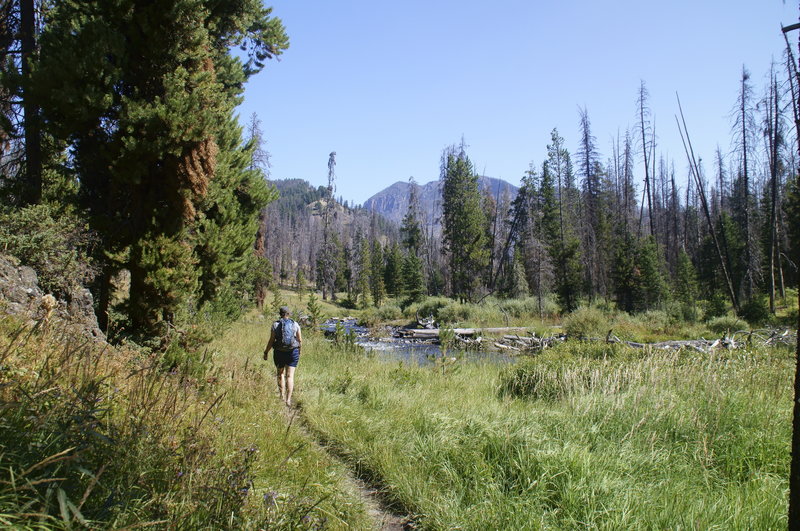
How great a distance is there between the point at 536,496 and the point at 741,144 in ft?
125

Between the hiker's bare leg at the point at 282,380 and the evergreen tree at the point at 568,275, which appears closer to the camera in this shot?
the hiker's bare leg at the point at 282,380

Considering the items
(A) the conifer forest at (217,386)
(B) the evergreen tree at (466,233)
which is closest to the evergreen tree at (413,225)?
(B) the evergreen tree at (466,233)

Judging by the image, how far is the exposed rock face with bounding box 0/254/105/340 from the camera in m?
5.22

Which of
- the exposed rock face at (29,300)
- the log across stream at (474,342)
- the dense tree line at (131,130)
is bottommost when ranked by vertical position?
the log across stream at (474,342)

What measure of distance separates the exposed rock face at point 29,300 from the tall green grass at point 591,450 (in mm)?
3251

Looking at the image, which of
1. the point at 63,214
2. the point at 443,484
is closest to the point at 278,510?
the point at 443,484

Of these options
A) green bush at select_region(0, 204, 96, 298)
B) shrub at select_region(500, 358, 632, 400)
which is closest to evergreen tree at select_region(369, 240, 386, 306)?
shrub at select_region(500, 358, 632, 400)

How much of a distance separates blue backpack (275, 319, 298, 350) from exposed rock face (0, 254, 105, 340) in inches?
99.6

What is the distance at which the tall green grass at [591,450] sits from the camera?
3.49 metres

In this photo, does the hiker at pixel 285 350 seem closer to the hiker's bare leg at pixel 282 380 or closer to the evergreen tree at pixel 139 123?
the hiker's bare leg at pixel 282 380

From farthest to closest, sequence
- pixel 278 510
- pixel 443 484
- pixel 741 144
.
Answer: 1. pixel 741 144
2. pixel 443 484
3. pixel 278 510

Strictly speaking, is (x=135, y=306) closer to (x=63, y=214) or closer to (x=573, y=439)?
(x=63, y=214)

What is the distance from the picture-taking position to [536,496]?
3707 mm

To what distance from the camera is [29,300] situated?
5.91 m
